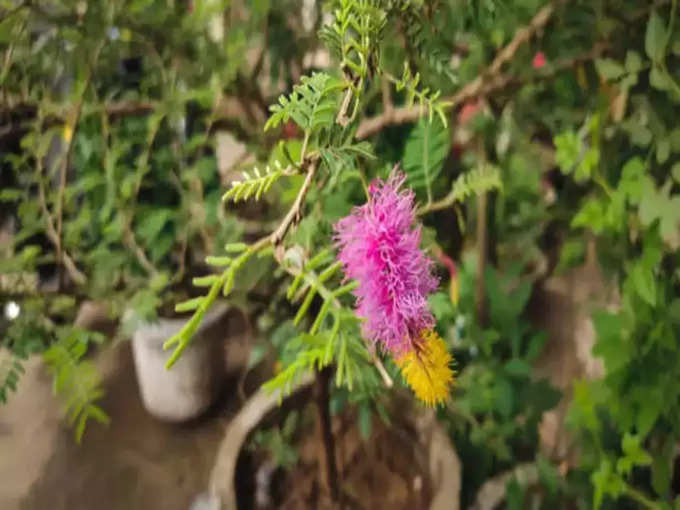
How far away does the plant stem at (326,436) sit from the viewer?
25.9 inches

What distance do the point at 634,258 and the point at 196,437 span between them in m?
0.73

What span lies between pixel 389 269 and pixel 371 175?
161mm

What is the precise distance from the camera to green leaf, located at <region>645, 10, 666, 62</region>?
22.0 inches

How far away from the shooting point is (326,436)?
713 millimetres

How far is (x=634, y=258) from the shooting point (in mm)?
663

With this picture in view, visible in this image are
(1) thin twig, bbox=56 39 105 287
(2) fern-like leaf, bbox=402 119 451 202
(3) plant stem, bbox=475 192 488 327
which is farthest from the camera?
(3) plant stem, bbox=475 192 488 327

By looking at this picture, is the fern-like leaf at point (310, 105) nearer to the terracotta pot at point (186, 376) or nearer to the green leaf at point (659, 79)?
the green leaf at point (659, 79)

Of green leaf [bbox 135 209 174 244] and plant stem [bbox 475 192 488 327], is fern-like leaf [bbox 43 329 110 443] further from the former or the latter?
plant stem [bbox 475 192 488 327]

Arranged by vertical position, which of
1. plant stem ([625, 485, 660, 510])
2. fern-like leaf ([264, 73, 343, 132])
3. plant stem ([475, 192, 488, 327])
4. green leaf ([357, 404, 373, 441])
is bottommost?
plant stem ([625, 485, 660, 510])

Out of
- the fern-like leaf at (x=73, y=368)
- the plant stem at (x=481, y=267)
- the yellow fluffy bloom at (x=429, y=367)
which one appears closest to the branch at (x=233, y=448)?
the fern-like leaf at (x=73, y=368)

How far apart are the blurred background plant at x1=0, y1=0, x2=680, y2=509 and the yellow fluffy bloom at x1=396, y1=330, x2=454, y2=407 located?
0.53ft

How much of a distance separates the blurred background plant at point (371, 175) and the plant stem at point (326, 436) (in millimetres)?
37

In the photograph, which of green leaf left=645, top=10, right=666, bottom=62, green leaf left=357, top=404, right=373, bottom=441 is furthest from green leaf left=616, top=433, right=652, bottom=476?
green leaf left=645, top=10, right=666, bottom=62

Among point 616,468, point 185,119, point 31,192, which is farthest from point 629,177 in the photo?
point 31,192
